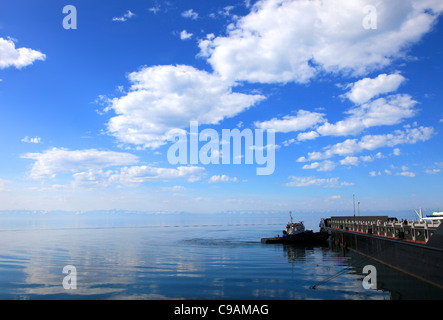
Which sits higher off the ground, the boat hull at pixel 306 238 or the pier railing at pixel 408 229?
the pier railing at pixel 408 229

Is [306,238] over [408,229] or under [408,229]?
under

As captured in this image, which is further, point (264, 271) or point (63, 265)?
point (63, 265)

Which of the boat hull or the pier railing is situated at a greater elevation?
the pier railing

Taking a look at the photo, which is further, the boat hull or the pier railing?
the boat hull

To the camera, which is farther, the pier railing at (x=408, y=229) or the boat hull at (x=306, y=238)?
the boat hull at (x=306, y=238)

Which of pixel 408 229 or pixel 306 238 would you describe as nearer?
pixel 408 229
